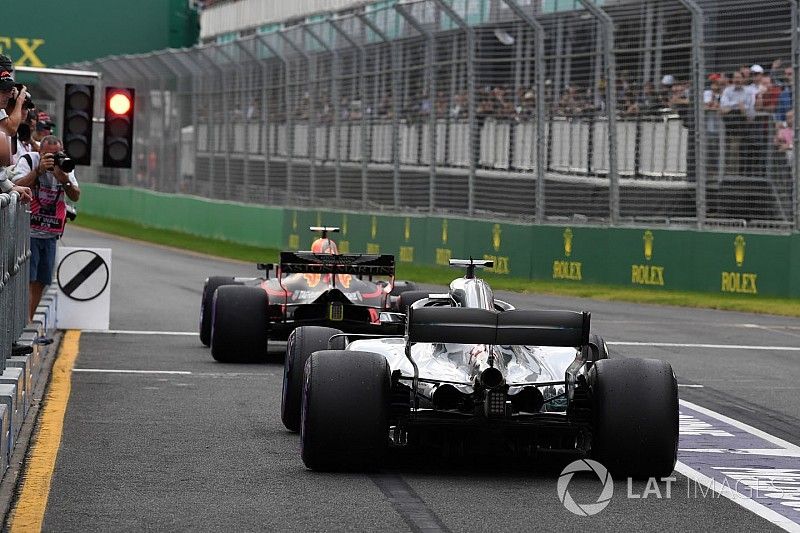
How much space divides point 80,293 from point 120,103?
7.63 ft

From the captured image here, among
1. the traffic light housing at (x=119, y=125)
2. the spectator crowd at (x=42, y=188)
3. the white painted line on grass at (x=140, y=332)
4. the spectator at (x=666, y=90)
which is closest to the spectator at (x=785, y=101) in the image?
the spectator at (x=666, y=90)

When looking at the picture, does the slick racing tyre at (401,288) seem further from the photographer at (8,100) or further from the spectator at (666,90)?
the spectator at (666,90)

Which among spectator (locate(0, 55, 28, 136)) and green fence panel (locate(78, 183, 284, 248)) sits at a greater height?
spectator (locate(0, 55, 28, 136))

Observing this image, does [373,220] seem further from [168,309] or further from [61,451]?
[61,451]

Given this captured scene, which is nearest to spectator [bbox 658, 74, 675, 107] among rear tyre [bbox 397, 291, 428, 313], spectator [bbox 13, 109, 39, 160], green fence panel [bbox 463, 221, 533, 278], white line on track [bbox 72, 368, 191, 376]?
green fence panel [bbox 463, 221, 533, 278]

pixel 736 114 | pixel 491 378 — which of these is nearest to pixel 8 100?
pixel 491 378

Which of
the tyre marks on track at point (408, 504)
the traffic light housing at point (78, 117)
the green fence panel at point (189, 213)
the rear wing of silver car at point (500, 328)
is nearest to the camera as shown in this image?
the tyre marks on track at point (408, 504)

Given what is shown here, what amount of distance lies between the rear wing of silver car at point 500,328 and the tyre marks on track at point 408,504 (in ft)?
2.61

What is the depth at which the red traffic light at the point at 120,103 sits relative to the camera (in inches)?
727

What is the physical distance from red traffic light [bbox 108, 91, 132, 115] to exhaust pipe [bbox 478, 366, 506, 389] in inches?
409

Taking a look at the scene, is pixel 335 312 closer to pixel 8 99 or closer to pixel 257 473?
pixel 8 99

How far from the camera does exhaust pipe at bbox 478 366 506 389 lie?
8.80 meters

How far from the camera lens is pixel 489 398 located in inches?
346

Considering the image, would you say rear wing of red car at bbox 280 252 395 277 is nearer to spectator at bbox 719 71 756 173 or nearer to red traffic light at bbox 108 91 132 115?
red traffic light at bbox 108 91 132 115
